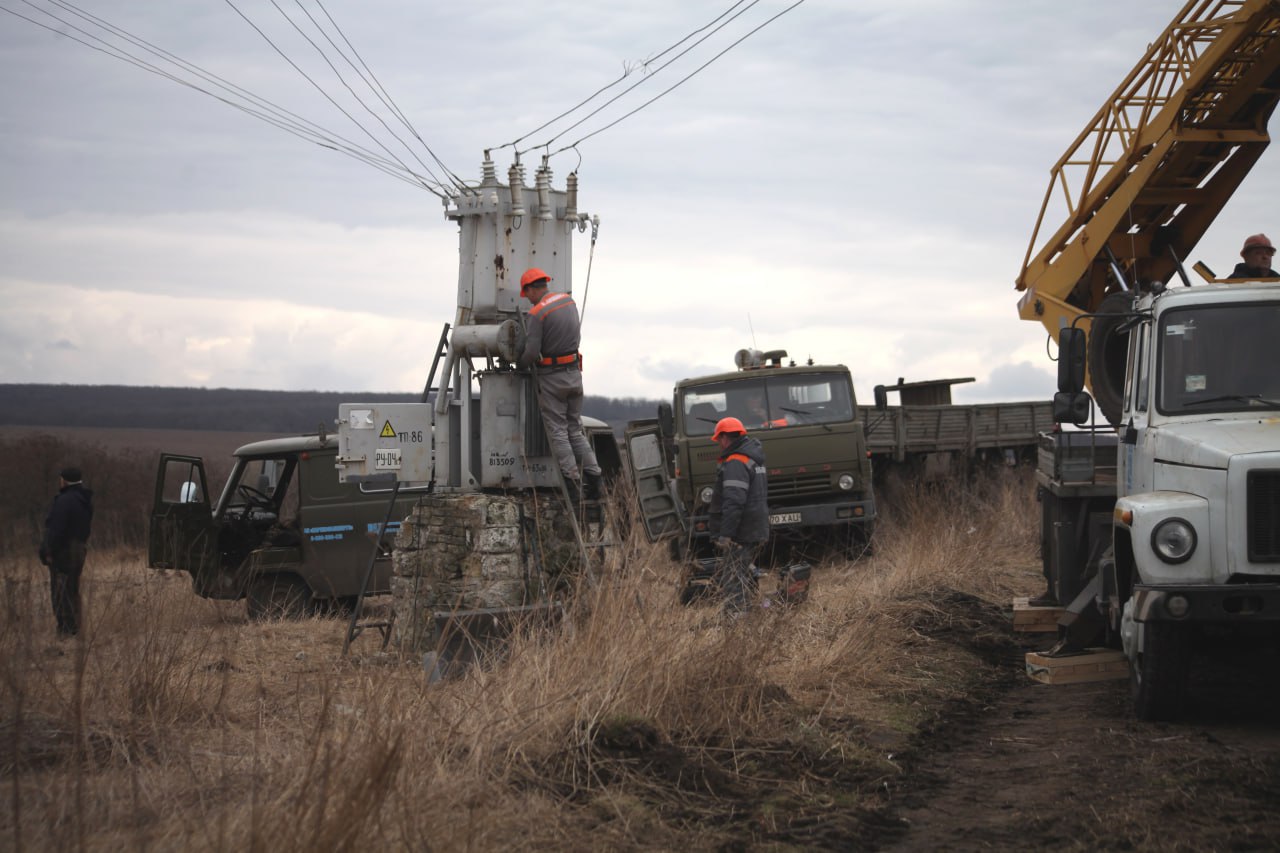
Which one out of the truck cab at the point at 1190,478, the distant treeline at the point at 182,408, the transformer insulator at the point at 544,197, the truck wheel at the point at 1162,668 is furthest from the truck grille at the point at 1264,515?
the distant treeline at the point at 182,408

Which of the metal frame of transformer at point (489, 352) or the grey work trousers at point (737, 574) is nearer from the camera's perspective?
the grey work trousers at point (737, 574)

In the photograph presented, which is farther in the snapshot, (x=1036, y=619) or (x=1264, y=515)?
(x=1036, y=619)

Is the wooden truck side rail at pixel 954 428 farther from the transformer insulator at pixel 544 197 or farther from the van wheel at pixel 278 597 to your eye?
the transformer insulator at pixel 544 197

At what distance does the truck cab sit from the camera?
20.3ft

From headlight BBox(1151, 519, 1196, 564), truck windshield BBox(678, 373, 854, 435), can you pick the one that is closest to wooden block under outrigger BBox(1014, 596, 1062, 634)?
headlight BBox(1151, 519, 1196, 564)

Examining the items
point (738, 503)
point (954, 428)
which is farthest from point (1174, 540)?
point (954, 428)

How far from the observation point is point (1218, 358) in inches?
287

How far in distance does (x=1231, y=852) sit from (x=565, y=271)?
6.77m

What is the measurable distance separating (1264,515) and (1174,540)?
1.38 feet

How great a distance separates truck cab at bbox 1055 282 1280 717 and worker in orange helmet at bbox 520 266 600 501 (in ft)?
11.7

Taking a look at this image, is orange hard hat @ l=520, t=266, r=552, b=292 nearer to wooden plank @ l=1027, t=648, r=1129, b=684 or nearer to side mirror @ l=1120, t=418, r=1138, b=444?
side mirror @ l=1120, t=418, r=1138, b=444

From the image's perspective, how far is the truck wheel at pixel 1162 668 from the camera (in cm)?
646

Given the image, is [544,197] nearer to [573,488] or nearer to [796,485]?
[573,488]

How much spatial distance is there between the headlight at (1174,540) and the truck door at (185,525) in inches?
371
